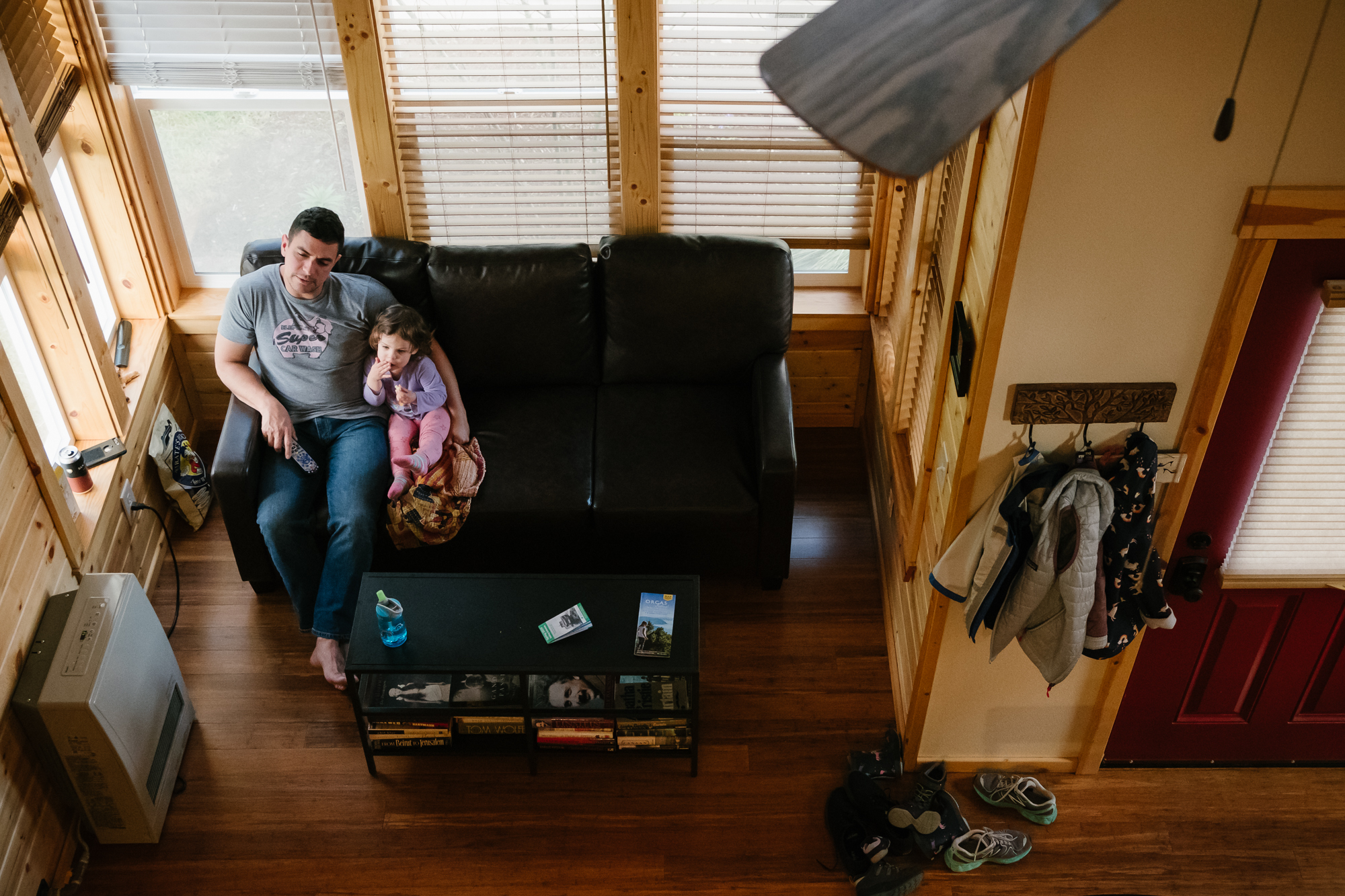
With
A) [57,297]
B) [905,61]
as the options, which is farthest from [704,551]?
[905,61]

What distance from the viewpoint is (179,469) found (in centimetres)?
363

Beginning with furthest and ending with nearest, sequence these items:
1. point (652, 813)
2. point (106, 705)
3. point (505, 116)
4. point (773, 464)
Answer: point (505, 116), point (773, 464), point (652, 813), point (106, 705)

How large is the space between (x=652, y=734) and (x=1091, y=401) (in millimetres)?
1469

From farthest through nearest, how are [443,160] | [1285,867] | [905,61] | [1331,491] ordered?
[443,160] < [1285,867] < [1331,491] < [905,61]

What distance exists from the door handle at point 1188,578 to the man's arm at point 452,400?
211 cm

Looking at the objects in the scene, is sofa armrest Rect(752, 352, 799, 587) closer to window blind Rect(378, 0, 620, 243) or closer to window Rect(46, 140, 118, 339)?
window blind Rect(378, 0, 620, 243)

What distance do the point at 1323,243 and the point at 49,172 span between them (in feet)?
11.9

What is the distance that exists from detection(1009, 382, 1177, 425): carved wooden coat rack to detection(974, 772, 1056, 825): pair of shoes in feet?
3.85

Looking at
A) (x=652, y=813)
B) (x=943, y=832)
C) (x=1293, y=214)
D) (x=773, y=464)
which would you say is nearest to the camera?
(x=1293, y=214)

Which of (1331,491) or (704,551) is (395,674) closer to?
(704,551)

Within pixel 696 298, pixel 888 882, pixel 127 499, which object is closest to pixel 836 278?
pixel 696 298

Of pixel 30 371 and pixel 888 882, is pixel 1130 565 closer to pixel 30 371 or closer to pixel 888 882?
pixel 888 882

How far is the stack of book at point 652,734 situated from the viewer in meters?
2.84

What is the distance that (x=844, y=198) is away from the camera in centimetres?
375
